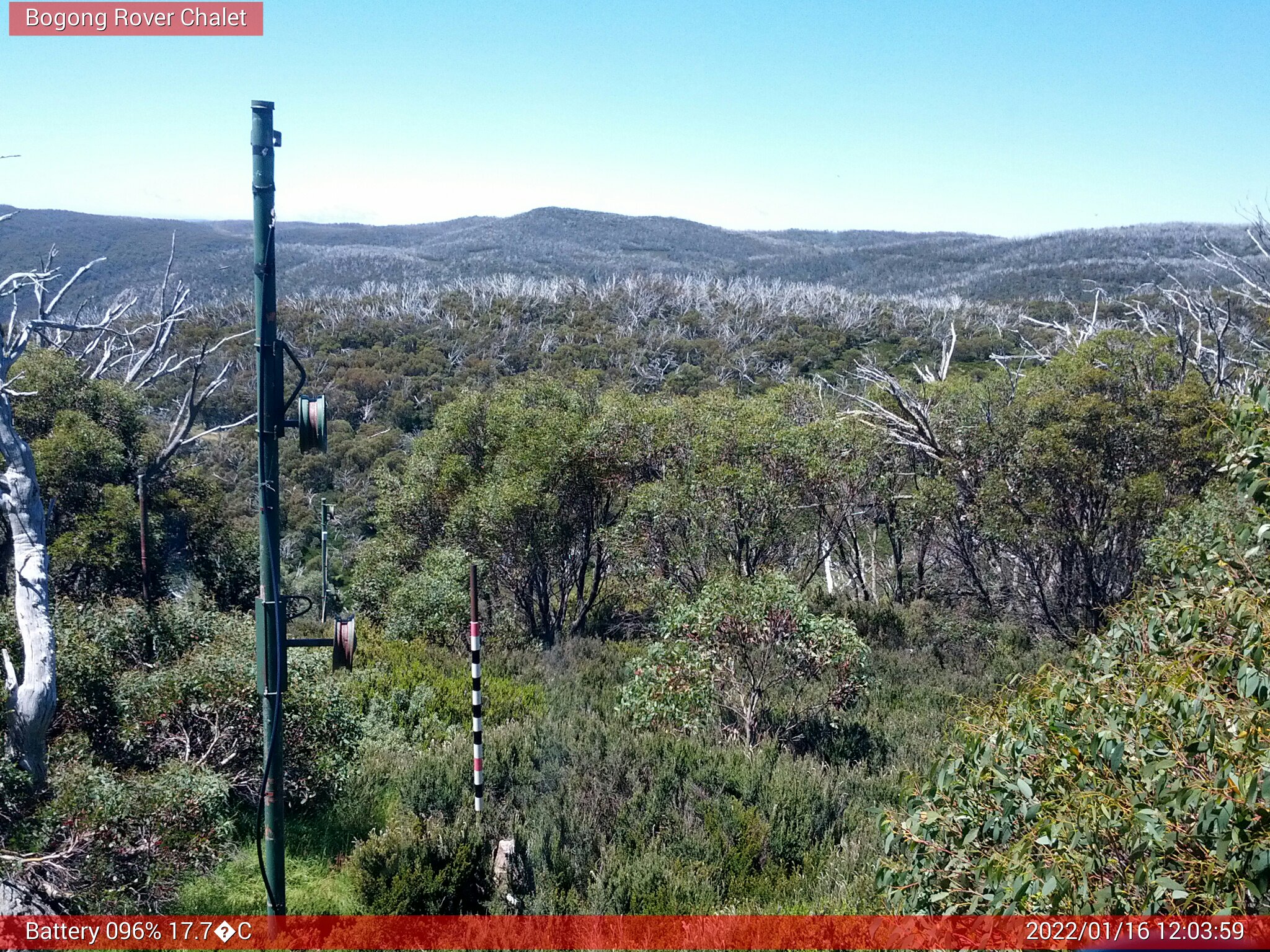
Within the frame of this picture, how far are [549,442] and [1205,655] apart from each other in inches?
422

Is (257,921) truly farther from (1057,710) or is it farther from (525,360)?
(525,360)

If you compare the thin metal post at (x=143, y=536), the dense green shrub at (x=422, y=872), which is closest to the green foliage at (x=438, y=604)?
the thin metal post at (x=143, y=536)

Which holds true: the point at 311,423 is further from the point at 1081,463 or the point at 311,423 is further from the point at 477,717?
the point at 1081,463

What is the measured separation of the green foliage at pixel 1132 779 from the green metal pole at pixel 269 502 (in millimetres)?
2547

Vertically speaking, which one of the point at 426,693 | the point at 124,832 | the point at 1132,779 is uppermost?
the point at 1132,779

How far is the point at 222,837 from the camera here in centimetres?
603

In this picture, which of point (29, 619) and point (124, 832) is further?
point (29, 619)

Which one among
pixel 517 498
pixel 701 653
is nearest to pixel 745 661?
pixel 701 653

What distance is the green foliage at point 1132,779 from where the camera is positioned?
8.59ft

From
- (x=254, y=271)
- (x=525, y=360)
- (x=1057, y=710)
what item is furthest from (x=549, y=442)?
(x=525, y=360)

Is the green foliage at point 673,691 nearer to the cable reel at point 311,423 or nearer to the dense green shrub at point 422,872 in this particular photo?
the dense green shrub at point 422,872

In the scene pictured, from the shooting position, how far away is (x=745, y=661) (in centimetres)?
888

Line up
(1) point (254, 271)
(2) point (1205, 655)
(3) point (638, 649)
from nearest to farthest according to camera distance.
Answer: (2) point (1205, 655), (1) point (254, 271), (3) point (638, 649)

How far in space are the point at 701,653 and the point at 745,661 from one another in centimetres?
45
